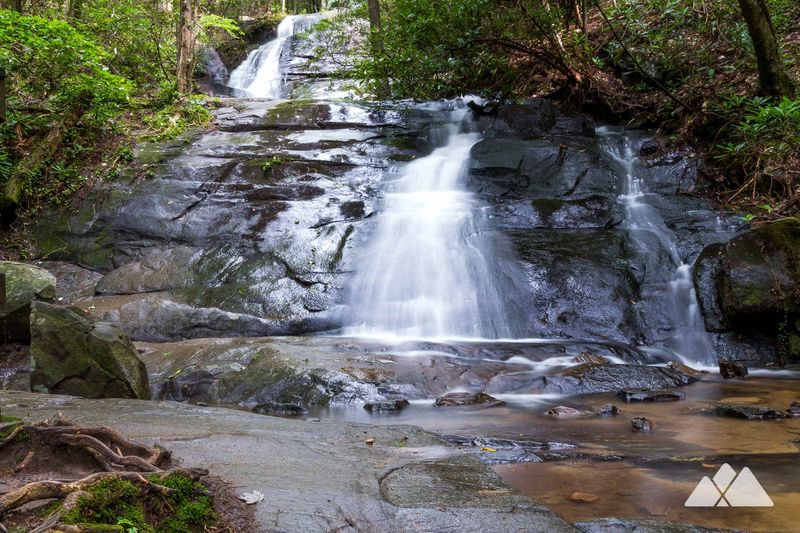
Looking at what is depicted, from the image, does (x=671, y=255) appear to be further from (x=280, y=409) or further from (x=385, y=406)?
(x=280, y=409)

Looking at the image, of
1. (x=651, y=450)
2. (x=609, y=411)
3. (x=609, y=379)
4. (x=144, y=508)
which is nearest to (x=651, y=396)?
(x=609, y=379)

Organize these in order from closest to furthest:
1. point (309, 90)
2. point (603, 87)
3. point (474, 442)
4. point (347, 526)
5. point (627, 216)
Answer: point (347, 526), point (474, 442), point (627, 216), point (603, 87), point (309, 90)

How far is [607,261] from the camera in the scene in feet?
28.8

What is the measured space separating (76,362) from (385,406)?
309 centimetres

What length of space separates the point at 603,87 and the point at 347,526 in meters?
13.1

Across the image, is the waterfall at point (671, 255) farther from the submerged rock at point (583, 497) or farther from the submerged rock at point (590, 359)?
the submerged rock at point (583, 497)

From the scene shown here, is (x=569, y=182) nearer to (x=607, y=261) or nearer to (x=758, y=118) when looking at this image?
(x=607, y=261)

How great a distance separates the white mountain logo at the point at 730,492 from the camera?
312 cm

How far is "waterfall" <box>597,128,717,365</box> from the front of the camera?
7785mm

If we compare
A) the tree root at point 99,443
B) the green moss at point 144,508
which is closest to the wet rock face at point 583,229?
the tree root at point 99,443

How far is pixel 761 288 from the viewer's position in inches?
297

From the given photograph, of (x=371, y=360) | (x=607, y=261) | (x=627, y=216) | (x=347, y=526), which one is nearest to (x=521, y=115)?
(x=627, y=216)

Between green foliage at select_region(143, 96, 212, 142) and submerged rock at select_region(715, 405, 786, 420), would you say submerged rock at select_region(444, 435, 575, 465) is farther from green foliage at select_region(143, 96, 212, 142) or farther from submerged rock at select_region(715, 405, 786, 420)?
green foliage at select_region(143, 96, 212, 142)

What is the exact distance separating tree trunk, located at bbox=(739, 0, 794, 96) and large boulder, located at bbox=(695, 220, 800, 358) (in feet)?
10.1
